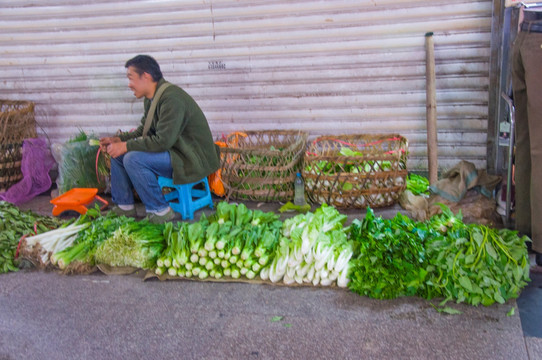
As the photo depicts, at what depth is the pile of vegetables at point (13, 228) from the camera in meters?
4.21

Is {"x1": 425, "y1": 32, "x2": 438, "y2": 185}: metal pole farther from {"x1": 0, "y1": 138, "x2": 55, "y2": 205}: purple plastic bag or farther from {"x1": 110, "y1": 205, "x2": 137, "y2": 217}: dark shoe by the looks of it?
{"x1": 0, "y1": 138, "x2": 55, "y2": 205}: purple plastic bag

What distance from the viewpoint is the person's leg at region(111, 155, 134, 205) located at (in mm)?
5219

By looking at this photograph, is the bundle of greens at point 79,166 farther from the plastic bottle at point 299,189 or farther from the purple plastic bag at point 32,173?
the plastic bottle at point 299,189

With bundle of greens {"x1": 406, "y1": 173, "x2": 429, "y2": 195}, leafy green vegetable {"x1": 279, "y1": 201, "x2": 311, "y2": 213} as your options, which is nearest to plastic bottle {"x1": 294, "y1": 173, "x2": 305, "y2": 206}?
leafy green vegetable {"x1": 279, "y1": 201, "x2": 311, "y2": 213}

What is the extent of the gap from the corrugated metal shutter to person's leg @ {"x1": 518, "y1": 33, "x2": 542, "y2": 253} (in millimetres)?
2149

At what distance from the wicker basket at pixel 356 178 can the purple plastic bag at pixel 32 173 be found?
3806 mm

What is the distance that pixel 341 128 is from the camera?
606 cm

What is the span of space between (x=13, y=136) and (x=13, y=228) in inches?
92.2

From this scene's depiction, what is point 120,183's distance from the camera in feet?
17.4

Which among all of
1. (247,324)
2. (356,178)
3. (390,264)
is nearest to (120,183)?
(356,178)

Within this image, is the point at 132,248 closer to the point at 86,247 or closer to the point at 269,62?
the point at 86,247

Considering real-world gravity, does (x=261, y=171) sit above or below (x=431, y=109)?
below

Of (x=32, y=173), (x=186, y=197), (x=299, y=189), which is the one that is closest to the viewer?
(x=186, y=197)

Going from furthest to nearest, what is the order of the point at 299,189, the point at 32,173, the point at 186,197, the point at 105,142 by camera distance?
the point at 32,173 < the point at 299,189 < the point at 186,197 < the point at 105,142
